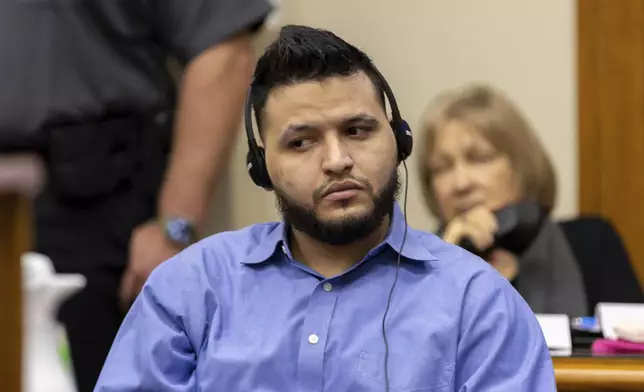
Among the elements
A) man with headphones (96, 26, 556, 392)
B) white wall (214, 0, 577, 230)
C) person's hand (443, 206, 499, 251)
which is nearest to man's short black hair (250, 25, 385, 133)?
man with headphones (96, 26, 556, 392)

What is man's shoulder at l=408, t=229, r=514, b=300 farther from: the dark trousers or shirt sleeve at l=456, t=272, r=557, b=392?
the dark trousers

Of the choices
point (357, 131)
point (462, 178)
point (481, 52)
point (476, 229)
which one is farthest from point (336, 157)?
point (481, 52)

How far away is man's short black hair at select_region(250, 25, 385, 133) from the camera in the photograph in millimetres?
1102

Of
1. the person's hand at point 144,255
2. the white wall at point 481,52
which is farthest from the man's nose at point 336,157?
the white wall at point 481,52

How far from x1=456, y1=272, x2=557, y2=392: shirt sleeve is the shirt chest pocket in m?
0.02

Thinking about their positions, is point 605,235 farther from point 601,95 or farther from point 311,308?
point 311,308

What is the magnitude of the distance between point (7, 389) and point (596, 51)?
1.62m

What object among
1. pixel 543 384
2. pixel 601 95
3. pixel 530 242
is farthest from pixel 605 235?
pixel 543 384

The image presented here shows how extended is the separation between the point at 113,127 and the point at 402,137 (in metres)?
0.86

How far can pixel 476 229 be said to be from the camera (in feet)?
6.14

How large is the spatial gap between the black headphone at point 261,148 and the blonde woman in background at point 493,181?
2.50 ft

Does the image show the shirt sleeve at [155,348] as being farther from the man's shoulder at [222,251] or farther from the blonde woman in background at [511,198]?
the blonde woman in background at [511,198]

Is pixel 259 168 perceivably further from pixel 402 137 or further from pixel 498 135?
pixel 498 135

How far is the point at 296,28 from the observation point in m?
1.15
